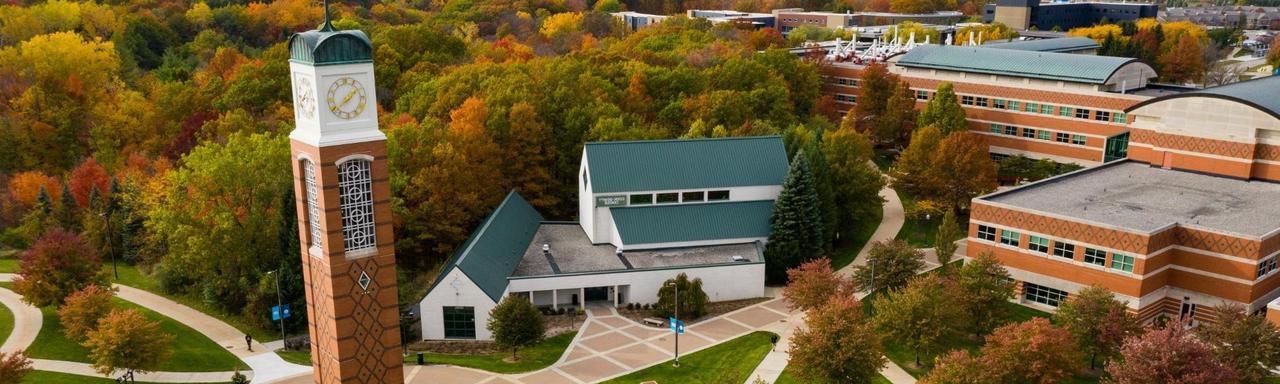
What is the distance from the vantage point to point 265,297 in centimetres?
4581

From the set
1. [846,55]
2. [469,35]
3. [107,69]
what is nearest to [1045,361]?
[846,55]

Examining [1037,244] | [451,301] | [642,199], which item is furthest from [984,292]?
[451,301]

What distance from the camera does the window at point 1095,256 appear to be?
1758 inches

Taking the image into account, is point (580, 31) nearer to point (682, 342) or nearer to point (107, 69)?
point (107, 69)

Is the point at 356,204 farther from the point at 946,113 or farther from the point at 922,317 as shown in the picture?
the point at 946,113

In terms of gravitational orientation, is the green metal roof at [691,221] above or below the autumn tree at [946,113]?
below

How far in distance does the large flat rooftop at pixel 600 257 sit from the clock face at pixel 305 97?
19993 mm

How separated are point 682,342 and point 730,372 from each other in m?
4.02

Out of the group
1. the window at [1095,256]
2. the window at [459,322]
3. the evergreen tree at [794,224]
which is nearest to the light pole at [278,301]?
the window at [459,322]

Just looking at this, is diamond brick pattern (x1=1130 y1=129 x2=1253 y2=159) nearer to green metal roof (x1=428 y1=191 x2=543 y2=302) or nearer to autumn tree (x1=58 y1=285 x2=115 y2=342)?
green metal roof (x1=428 y1=191 x2=543 y2=302)

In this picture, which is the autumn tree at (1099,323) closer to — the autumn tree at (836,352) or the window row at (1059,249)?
the window row at (1059,249)

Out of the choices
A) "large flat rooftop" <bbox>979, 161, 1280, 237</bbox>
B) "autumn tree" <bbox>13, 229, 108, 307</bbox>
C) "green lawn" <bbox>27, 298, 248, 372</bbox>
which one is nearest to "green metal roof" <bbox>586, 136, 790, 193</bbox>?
"large flat rooftop" <bbox>979, 161, 1280, 237</bbox>

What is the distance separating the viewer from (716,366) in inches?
1655

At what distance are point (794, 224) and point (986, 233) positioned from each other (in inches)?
385
